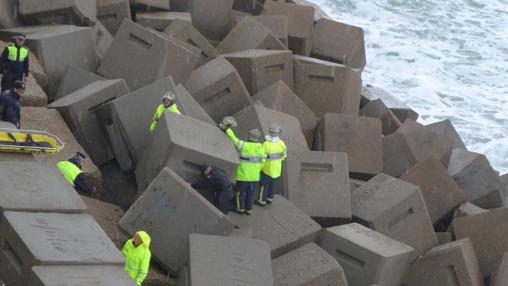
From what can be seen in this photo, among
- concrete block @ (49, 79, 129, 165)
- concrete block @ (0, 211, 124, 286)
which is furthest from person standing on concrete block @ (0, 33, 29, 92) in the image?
concrete block @ (0, 211, 124, 286)

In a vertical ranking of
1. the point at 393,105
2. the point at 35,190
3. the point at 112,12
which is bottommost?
the point at 393,105

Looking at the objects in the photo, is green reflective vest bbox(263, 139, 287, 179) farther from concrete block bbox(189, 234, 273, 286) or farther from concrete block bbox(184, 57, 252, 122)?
concrete block bbox(184, 57, 252, 122)

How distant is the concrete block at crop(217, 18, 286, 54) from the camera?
12821 millimetres

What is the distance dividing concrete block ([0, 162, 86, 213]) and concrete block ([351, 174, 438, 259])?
3747 mm

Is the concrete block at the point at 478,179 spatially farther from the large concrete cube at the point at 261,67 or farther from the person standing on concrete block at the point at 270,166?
the person standing on concrete block at the point at 270,166

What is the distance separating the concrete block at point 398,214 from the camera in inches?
380

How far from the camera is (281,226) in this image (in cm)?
869

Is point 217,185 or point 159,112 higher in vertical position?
point 159,112

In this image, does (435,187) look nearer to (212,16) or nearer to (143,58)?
(143,58)

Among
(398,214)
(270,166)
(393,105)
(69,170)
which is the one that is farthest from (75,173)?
(393,105)

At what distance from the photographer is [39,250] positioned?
6090mm

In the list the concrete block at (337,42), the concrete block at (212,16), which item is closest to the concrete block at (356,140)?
the concrete block at (337,42)

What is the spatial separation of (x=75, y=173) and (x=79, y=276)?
2.17 m

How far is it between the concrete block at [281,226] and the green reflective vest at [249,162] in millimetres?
383
